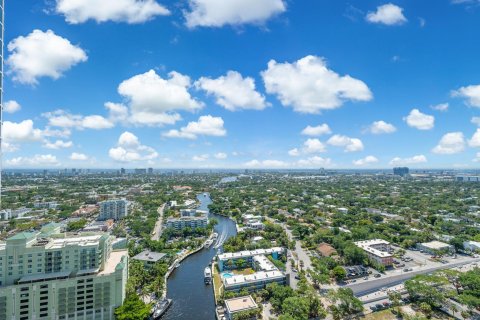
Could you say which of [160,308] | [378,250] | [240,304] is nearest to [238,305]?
[240,304]

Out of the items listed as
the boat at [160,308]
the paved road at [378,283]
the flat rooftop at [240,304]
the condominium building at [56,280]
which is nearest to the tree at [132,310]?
the condominium building at [56,280]

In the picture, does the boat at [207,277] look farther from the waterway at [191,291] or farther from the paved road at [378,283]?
the paved road at [378,283]

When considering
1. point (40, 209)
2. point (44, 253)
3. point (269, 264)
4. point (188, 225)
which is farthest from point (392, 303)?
point (40, 209)

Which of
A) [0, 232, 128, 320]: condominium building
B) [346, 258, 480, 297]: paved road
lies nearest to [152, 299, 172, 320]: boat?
[0, 232, 128, 320]: condominium building

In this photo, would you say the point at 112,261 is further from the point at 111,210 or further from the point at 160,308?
the point at 111,210

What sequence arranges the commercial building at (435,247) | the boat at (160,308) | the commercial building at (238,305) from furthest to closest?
the commercial building at (435,247), the boat at (160,308), the commercial building at (238,305)

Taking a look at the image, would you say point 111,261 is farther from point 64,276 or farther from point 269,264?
point 269,264

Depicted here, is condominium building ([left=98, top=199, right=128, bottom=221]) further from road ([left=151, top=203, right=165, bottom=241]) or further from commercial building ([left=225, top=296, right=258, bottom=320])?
commercial building ([left=225, top=296, right=258, bottom=320])
